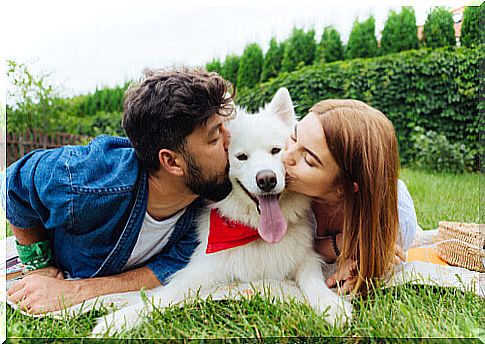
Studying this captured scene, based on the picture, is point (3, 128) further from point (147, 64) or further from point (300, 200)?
point (300, 200)

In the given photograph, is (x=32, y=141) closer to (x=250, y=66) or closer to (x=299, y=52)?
(x=250, y=66)

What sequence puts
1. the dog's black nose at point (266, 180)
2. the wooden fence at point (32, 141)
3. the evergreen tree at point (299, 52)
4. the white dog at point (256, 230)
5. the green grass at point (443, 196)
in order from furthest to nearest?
the evergreen tree at point (299, 52) → the wooden fence at point (32, 141) → the green grass at point (443, 196) → the white dog at point (256, 230) → the dog's black nose at point (266, 180)

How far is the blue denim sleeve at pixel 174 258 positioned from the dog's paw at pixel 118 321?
1.00ft

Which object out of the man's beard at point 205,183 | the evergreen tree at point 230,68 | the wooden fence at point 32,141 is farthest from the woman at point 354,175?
the wooden fence at point 32,141

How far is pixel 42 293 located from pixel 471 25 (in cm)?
214

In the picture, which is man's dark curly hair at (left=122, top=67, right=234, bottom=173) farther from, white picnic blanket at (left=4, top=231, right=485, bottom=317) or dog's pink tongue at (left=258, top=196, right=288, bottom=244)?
white picnic blanket at (left=4, top=231, right=485, bottom=317)

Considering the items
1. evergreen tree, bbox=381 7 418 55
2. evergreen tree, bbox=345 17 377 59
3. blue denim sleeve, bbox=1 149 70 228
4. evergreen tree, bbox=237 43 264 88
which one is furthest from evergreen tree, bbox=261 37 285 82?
blue denim sleeve, bbox=1 149 70 228

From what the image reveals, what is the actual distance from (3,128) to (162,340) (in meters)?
1.19

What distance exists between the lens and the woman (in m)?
1.72

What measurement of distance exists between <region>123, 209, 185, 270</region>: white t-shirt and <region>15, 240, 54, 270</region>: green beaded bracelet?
33cm

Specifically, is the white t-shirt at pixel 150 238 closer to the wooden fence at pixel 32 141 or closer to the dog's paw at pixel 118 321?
the dog's paw at pixel 118 321

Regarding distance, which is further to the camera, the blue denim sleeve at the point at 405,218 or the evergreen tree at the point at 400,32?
the evergreen tree at the point at 400,32

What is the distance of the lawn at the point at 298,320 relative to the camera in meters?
1.50

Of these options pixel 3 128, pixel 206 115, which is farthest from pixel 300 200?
Answer: pixel 3 128
